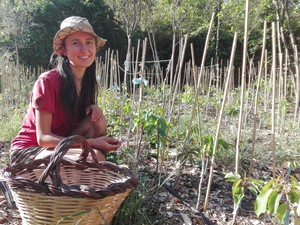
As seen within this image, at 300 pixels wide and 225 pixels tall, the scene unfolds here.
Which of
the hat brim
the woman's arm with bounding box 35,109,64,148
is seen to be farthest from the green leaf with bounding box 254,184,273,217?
the hat brim

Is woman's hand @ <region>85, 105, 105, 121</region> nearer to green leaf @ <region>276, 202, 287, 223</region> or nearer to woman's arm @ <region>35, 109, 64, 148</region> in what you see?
woman's arm @ <region>35, 109, 64, 148</region>

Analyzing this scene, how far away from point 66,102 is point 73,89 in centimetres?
8

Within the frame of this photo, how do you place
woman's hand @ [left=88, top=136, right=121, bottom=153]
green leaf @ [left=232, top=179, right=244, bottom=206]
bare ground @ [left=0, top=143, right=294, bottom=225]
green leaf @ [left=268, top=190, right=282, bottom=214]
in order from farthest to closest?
bare ground @ [left=0, top=143, right=294, bottom=225]
woman's hand @ [left=88, top=136, right=121, bottom=153]
green leaf @ [left=232, top=179, right=244, bottom=206]
green leaf @ [left=268, top=190, right=282, bottom=214]

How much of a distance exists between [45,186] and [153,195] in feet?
2.50

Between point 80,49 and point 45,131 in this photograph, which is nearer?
point 45,131

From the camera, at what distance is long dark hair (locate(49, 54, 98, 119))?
5.63ft

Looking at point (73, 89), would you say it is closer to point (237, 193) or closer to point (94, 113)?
point (94, 113)

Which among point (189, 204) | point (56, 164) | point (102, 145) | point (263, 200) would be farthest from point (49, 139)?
point (263, 200)

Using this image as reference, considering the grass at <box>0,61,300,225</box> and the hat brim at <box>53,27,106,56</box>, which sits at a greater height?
the hat brim at <box>53,27,106,56</box>

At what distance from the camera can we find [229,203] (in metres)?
2.03

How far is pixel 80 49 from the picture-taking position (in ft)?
5.69

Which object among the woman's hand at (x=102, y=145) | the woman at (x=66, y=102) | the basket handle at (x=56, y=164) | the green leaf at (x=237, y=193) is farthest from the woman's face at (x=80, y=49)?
the green leaf at (x=237, y=193)

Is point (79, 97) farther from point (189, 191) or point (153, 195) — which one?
point (189, 191)

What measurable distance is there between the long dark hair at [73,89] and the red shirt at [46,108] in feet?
0.10
